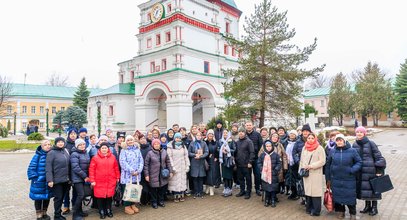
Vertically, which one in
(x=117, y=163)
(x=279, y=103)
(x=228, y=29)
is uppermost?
(x=228, y=29)

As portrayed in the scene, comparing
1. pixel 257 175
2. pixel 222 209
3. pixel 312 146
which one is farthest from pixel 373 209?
pixel 222 209

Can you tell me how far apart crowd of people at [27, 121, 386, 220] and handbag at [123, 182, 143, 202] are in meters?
0.24

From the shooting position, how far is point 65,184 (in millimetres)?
5945

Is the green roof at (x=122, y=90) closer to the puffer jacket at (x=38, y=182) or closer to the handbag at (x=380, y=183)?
the puffer jacket at (x=38, y=182)

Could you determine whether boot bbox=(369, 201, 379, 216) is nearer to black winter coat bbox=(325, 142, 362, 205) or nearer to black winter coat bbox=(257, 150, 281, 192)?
black winter coat bbox=(325, 142, 362, 205)

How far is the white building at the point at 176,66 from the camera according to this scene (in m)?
26.4

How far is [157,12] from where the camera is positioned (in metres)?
28.6

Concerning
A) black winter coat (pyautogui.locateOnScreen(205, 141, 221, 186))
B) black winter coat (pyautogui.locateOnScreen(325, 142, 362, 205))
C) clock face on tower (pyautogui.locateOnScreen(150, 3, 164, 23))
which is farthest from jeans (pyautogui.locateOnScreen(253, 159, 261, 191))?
clock face on tower (pyautogui.locateOnScreen(150, 3, 164, 23))

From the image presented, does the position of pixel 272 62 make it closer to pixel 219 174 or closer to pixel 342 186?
pixel 219 174

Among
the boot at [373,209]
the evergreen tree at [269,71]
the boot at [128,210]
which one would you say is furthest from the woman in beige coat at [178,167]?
the evergreen tree at [269,71]

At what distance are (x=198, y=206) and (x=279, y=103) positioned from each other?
9.40m

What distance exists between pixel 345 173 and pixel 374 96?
39.9 metres

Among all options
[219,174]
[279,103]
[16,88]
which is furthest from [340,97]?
[16,88]

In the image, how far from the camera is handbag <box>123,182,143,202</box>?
240 inches
